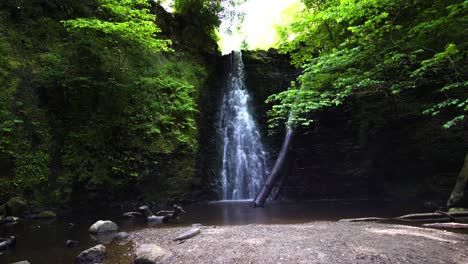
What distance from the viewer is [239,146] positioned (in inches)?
654

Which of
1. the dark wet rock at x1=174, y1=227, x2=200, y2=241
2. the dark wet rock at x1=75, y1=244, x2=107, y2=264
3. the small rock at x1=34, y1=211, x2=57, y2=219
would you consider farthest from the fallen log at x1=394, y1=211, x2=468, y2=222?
the small rock at x1=34, y1=211, x2=57, y2=219

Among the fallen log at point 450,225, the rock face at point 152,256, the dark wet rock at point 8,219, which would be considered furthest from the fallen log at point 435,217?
the dark wet rock at point 8,219

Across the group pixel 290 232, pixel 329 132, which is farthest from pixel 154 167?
pixel 329 132

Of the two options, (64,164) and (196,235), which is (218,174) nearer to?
(64,164)

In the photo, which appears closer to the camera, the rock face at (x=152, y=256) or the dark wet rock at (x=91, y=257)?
the rock face at (x=152, y=256)

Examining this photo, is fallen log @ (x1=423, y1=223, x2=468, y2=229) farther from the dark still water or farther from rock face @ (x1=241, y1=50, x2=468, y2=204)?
rock face @ (x1=241, y1=50, x2=468, y2=204)

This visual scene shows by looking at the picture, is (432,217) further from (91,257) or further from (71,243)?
(71,243)

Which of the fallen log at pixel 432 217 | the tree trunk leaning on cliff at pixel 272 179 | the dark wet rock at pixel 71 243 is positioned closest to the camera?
the dark wet rock at pixel 71 243

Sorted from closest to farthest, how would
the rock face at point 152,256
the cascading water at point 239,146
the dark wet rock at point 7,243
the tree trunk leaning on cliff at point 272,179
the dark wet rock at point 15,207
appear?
the rock face at point 152,256
the dark wet rock at point 7,243
the dark wet rock at point 15,207
the tree trunk leaning on cliff at point 272,179
the cascading water at point 239,146

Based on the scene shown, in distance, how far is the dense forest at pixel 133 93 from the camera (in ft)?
26.8

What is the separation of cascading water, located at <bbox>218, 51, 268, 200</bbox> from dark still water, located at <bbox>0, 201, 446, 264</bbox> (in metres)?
3.71

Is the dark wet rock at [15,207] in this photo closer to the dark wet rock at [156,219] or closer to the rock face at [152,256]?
the dark wet rock at [156,219]

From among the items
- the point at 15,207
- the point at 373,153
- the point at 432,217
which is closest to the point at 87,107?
the point at 15,207

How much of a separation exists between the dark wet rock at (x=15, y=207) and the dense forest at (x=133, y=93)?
1.19ft
